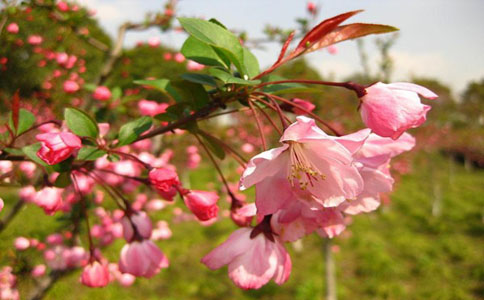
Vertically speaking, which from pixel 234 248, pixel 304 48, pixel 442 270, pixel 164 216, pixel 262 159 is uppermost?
pixel 304 48

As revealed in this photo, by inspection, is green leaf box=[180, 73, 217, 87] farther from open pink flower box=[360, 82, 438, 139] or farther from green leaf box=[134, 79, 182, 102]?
open pink flower box=[360, 82, 438, 139]

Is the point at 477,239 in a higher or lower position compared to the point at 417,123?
lower

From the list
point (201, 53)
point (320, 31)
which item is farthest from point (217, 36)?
point (320, 31)

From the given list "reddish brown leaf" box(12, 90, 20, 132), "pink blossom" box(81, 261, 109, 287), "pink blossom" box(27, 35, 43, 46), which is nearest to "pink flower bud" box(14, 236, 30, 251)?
"pink blossom" box(27, 35, 43, 46)

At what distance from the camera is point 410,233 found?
6.77 meters

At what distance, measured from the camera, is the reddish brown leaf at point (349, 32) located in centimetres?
58

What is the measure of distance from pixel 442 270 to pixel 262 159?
5.80m

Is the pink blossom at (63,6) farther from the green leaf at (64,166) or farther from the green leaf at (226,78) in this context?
the green leaf at (226,78)

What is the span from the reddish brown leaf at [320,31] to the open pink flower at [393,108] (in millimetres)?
121

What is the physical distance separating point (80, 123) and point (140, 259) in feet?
1.17

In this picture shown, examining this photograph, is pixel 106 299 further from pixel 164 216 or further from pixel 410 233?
Answer: pixel 410 233

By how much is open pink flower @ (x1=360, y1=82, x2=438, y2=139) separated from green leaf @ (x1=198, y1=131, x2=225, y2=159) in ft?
1.04

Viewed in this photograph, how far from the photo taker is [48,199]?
2.74ft

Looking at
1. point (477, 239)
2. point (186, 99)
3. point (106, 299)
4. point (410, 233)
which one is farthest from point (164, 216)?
point (186, 99)
